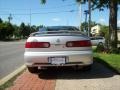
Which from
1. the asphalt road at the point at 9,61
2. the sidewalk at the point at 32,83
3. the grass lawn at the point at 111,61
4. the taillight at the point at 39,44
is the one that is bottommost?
the asphalt road at the point at 9,61

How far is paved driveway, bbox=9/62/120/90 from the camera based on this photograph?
791cm

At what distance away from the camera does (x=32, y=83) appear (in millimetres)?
8539

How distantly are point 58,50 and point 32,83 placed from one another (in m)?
1.26

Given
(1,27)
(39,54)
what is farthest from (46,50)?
(1,27)

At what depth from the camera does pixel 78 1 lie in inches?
818

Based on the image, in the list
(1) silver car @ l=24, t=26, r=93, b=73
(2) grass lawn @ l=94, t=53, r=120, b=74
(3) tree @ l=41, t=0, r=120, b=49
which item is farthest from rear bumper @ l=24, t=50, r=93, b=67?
(3) tree @ l=41, t=0, r=120, b=49

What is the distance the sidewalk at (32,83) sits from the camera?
790cm

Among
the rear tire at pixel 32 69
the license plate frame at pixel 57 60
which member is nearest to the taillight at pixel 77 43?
the license plate frame at pixel 57 60

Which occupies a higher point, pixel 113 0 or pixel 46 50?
pixel 113 0

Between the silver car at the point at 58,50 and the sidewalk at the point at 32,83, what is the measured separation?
1.37ft

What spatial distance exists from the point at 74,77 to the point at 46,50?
107cm

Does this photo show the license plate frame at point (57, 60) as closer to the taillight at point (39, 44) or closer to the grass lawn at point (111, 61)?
the taillight at point (39, 44)

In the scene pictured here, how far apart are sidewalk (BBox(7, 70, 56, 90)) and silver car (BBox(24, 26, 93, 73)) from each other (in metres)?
0.42

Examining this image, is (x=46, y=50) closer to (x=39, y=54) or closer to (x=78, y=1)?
(x=39, y=54)
